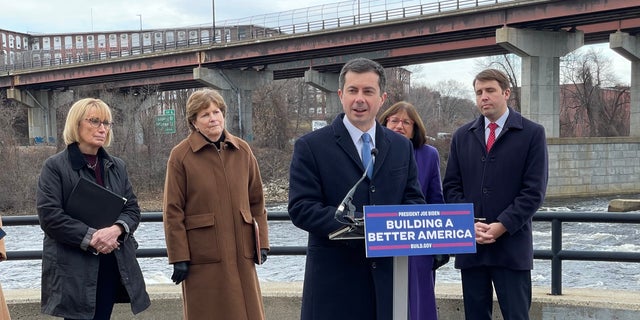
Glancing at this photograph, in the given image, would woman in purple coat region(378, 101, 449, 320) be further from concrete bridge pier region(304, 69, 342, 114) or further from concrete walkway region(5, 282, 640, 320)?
concrete bridge pier region(304, 69, 342, 114)

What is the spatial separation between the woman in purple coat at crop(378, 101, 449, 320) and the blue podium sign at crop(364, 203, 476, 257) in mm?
846

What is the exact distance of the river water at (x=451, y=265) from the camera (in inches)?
499

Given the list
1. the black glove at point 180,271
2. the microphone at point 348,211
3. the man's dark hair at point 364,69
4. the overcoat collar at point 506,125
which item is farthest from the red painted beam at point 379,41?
the microphone at point 348,211

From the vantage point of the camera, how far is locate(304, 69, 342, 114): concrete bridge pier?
168 feet

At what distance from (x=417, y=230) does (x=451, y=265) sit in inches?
449

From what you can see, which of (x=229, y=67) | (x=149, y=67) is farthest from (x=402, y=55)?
(x=149, y=67)

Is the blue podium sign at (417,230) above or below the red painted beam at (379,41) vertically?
below

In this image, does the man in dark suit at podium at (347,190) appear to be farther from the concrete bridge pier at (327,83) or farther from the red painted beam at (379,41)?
the concrete bridge pier at (327,83)

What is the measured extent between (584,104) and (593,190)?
31.0 metres

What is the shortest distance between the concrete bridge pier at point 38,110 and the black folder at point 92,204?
66683mm

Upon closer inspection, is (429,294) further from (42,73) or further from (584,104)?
(584,104)

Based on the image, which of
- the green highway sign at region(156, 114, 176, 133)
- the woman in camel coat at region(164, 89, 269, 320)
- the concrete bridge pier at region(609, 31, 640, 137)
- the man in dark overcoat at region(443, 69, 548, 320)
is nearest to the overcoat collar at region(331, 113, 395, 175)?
the man in dark overcoat at region(443, 69, 548, 320)

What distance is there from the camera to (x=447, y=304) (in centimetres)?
527

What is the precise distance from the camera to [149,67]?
174ft
